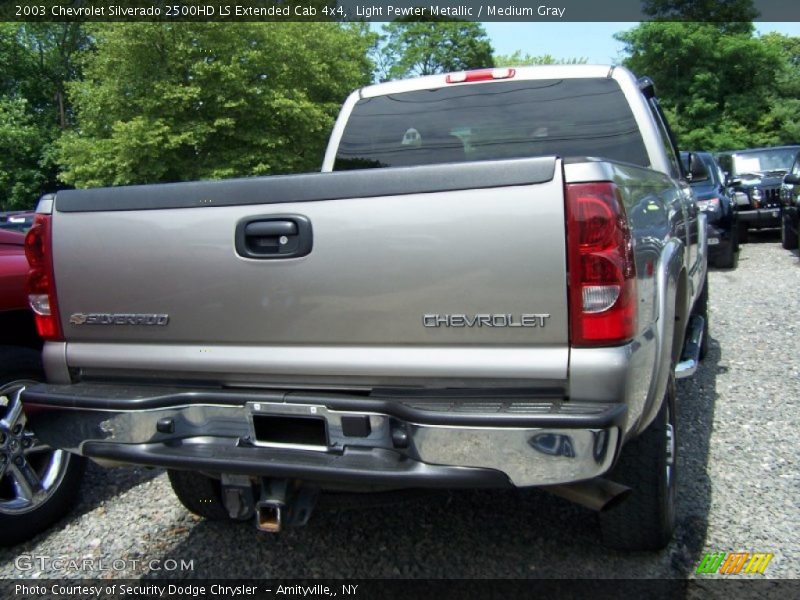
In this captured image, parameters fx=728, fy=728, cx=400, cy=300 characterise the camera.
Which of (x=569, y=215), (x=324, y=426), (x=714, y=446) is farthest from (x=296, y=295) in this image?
(x=714, y=446)

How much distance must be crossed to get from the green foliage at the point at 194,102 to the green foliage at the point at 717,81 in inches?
725

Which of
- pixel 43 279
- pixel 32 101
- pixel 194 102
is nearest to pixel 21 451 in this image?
pixel 43 279

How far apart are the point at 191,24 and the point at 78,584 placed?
23236 millimetres

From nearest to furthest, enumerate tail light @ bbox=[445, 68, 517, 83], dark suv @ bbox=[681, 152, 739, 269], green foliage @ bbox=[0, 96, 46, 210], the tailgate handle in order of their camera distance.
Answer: the tailgate handle < tail light @ bbox=[445, 68, 517, 83] < dark suv @ bbox=[681, 152, 739, 269] < green foliage @ bbox=[0, 96, 46, 210]

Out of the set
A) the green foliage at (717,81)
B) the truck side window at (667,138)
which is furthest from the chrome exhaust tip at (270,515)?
the green foliage at (717,81)

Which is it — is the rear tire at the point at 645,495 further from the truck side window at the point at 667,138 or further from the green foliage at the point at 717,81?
the green foliage at the point at 717,81

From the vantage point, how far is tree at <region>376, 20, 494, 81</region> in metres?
50.2

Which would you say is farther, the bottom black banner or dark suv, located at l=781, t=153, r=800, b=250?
dark suv, located at l=781, t=153, r=800, b=250

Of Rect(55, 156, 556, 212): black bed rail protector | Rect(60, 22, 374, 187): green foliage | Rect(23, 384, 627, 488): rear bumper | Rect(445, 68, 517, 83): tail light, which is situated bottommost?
Rect(23, 384, 627, 488): rear bumper

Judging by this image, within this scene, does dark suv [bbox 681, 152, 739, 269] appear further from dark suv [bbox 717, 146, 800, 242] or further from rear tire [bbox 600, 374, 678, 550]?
rear tire [bbox 600, 374, 678, 550]

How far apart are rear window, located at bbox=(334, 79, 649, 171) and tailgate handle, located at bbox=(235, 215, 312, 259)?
5.36ft

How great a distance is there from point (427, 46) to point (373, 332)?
51628mm

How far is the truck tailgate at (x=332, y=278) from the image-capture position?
2.14 m

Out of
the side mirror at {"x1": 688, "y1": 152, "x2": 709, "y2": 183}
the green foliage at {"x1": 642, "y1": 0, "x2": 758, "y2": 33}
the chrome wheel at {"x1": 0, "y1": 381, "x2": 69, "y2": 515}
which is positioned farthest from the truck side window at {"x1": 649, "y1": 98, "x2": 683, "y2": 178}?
the green foliage at {"x1": 642, "y1": 0, "x2": 758, "y2": 33}
